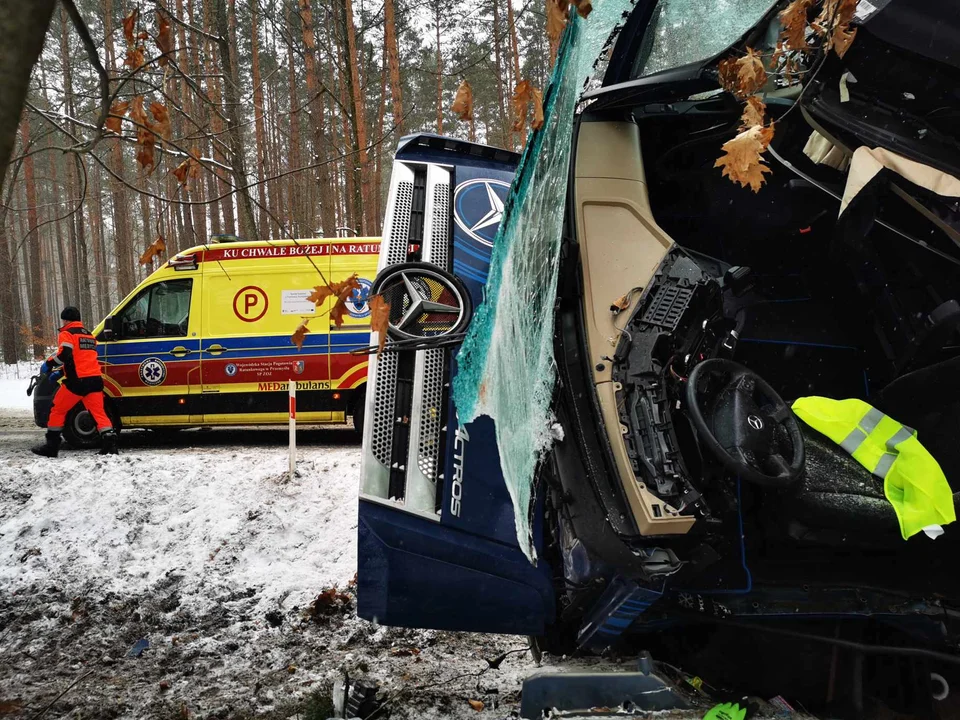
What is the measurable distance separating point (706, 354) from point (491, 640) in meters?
2.05

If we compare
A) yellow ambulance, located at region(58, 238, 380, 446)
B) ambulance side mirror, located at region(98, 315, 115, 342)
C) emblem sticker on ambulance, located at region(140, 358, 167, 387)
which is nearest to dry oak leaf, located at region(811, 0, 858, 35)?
yellow ambulance, located at region(58, 238, 380, 446)

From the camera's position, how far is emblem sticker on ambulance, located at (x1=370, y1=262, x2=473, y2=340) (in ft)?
8.20

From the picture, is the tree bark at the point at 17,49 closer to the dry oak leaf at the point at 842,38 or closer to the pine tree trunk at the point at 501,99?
the dry oak leaf at the point at 842,38

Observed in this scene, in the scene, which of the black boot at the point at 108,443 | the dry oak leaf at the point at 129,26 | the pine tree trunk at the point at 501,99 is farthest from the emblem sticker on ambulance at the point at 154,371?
the pine tree trunk at the point at 501,99

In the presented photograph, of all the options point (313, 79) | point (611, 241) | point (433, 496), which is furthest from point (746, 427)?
point (313, 79)

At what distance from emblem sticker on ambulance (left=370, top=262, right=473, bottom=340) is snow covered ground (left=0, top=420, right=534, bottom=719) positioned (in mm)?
1698

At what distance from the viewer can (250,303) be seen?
318 inches

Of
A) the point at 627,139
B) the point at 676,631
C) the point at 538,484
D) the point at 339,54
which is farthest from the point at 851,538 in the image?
the point at 339,54

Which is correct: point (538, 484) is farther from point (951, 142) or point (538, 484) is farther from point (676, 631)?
point (951, 142)

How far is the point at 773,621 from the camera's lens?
2.49m

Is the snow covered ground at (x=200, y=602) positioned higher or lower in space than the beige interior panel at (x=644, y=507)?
lower

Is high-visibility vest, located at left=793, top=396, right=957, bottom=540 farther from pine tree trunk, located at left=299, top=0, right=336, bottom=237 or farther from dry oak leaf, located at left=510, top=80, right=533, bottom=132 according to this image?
pine tree trunk, located at left=299, top=0, right=336, bottom=237

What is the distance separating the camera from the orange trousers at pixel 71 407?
748cm

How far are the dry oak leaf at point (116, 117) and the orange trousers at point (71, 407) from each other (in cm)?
588
